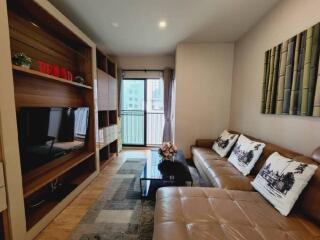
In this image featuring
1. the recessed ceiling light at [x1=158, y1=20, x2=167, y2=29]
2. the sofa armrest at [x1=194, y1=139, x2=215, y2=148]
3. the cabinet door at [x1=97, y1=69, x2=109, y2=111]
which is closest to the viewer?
the recessed ceiling light at [x1=158, y1=20, x2=167, y2=29]

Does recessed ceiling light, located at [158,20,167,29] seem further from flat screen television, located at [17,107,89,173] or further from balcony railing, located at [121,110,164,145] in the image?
balcony railing, located at [121,110,164,145]

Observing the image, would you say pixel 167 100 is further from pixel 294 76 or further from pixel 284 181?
pixel 284 181

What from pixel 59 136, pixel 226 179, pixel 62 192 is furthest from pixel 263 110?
pixel 62 192

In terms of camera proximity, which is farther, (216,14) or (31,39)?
(216,14)

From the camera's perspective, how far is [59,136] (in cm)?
199

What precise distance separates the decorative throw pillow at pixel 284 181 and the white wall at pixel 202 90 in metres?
2.14

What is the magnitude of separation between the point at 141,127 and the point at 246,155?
10.3ft

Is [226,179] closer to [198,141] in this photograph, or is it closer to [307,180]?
[307,180]

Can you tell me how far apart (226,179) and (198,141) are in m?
1.57

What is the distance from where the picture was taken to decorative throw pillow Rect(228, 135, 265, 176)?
1966mm

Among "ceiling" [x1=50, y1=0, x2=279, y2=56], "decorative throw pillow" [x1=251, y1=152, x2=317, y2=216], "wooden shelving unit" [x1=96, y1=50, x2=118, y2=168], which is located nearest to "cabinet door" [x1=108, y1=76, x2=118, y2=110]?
"wooden shelving unit" [x1=96, y1=50, x2=118, y2=168]

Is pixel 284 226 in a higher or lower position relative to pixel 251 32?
lower

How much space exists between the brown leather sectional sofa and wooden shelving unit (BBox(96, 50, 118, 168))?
2004 millimetres

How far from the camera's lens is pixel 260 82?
2557mm
